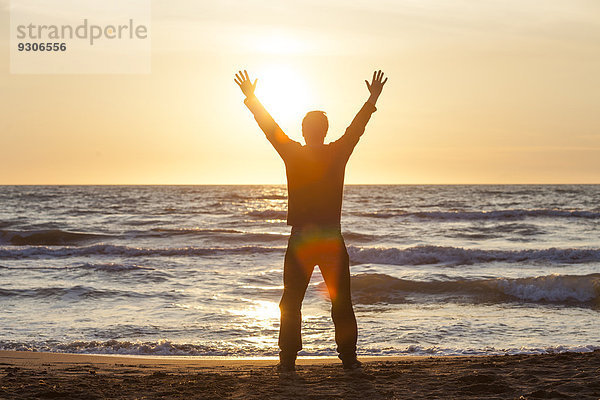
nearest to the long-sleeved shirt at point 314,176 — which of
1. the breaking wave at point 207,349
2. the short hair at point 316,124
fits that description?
the short hair at point 316,124

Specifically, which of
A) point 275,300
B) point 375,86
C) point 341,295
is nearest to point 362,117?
point 375,86

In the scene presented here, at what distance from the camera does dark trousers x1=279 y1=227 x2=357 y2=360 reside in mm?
5477

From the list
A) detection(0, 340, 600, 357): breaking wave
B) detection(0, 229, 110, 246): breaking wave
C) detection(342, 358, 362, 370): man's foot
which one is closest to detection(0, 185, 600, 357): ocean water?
detection(0, 340, 600, 357): breaking wave

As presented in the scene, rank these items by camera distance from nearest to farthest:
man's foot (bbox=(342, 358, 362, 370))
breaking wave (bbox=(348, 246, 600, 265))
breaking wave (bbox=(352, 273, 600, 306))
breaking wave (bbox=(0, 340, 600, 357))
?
man's foot (bbox=(342, 358, 362, 370)) < breaking wave (bbox=(0, 340, 600, 357)) < breaking wave (bbox=(352, 273, 600, 306)) < breaking wave (bbox=(348, 246, 600, 265))

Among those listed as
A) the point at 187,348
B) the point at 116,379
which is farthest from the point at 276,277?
the point at 116,379

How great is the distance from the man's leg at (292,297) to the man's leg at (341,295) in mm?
172

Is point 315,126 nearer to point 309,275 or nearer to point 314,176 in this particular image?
point 314,176

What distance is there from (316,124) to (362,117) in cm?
38

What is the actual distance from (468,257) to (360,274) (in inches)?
248

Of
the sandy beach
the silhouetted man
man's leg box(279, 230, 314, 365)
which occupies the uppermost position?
the silhouetted man

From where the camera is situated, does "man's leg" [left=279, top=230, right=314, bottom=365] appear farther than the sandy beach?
Yes

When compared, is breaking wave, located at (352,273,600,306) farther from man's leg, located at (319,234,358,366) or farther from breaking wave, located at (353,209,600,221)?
breaking wave, located at (353,209,600,221)

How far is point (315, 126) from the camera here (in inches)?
215

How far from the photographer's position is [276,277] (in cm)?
1523
